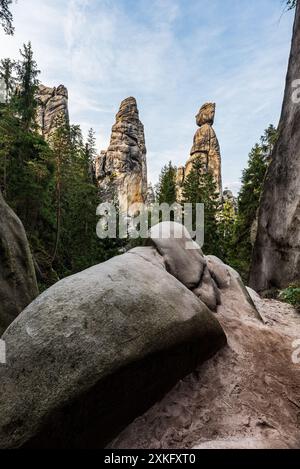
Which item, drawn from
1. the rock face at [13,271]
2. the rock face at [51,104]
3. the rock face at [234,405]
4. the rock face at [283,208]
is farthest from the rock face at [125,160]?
the rock face at [234,405]

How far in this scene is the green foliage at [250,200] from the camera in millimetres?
22047

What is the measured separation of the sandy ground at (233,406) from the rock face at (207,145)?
5917cm

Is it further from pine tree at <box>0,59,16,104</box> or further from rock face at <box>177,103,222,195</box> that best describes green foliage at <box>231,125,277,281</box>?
rock face at <box>177,103,222,195</box>

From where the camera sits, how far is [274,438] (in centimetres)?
293

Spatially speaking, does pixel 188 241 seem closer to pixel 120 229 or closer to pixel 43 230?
pixel 43 230

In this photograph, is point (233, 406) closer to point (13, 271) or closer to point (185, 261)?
point (185, 261)

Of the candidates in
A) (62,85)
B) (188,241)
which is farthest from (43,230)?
(62,85)

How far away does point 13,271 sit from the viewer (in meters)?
7.05

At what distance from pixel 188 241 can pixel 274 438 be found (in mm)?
4119

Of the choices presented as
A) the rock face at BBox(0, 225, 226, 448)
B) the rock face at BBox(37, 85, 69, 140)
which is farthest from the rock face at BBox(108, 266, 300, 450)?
the rock face at BBox(37, 85, 69, 140)

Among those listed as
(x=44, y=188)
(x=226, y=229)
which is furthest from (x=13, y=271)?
(x=226, y=229)

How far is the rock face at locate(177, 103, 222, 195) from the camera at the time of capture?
62.8 metres
